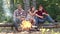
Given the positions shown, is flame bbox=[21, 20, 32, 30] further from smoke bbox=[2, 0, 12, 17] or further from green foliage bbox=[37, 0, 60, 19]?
smoke bbox=[2, 0, 12, 17]

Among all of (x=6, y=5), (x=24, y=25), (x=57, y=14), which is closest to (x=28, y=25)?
(x=24, y=25)

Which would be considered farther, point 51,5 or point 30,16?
point 51,5

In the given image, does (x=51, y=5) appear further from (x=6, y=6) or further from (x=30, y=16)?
(x=30, y=16)

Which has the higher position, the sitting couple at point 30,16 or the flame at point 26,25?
the sitting couple at point 30,16

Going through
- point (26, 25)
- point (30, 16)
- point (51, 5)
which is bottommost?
point (26, 25)

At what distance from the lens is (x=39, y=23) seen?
8.32 metres

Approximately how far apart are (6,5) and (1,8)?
2.20 ft

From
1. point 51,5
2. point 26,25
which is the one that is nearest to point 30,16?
point 26,25

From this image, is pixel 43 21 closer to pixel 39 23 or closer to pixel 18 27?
pixel 39 23

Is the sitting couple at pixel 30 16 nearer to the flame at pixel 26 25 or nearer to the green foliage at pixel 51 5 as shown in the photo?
the flame at pixel 26 25

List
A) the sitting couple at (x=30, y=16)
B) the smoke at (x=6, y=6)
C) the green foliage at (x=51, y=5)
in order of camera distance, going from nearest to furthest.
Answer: the sitting couple at (x=30, y=16)
the green foliage at (x=51, y=5)
the smoke at (x=6, y=6)

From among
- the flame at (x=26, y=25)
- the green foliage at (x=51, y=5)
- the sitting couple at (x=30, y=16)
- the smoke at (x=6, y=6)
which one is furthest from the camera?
the smoke at (x=6, y=6)

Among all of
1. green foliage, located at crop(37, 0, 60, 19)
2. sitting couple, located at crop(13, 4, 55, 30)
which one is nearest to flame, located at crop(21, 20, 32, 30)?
sitting couple, located at crop(13, 4, 55, 30)

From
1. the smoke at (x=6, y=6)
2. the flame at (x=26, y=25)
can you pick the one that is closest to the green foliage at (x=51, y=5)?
the smoke at (x=6, y=6)
